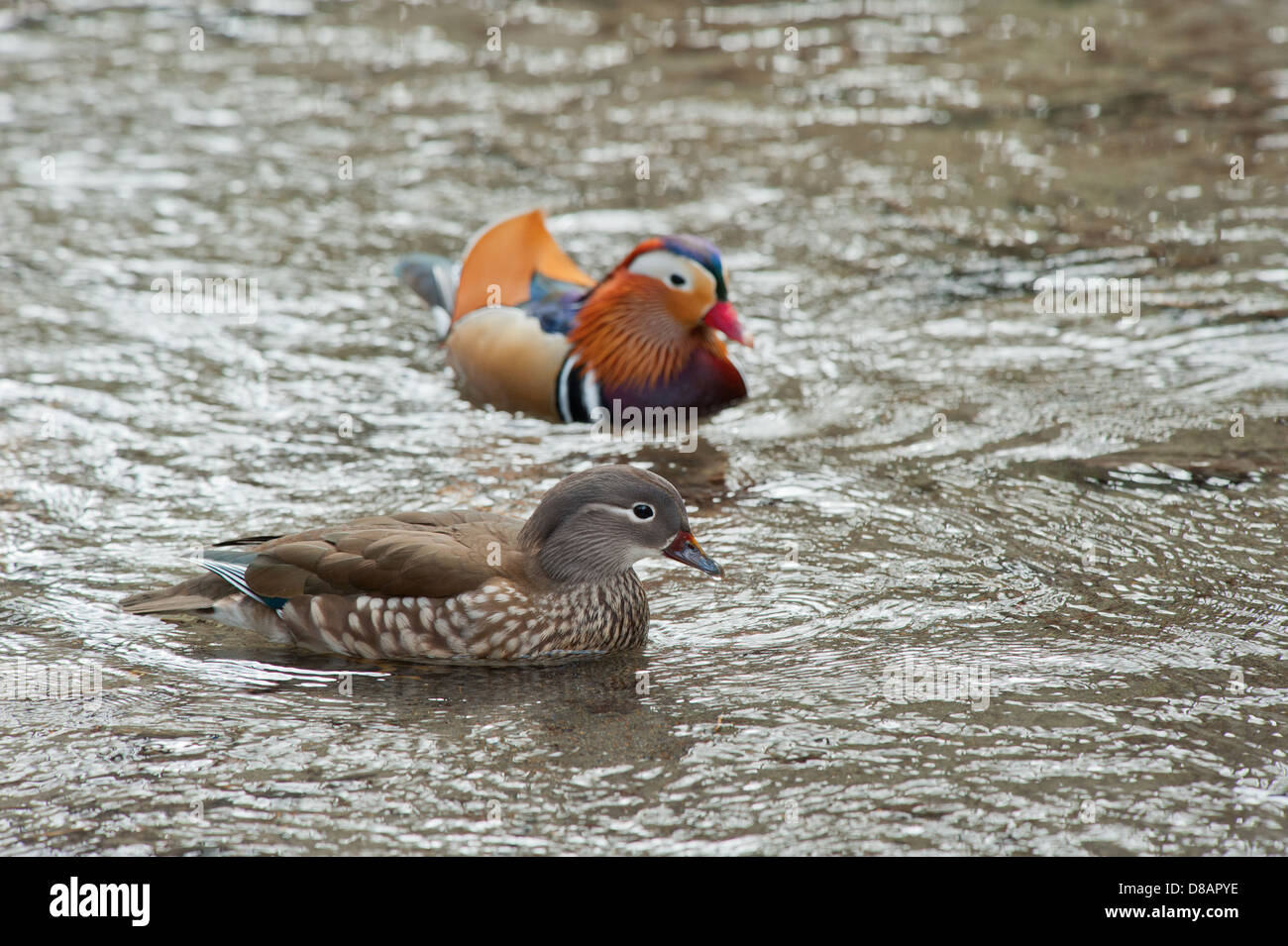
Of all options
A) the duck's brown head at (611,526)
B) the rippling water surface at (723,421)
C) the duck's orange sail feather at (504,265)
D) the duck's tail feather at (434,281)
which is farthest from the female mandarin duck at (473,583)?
the duck's tail feather at (434,281)

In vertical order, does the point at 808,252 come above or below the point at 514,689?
above

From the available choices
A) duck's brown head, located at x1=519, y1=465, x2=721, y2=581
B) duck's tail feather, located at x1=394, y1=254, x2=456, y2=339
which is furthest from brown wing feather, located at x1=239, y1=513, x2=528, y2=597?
duck's tail feather, located at x1=394, y1=254, x2=456, y2=339

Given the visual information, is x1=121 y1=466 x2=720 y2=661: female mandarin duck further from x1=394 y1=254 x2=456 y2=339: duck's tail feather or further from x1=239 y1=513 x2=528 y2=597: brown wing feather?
x1=394 y1=254 x2=456 y2=339: duck's tail feather

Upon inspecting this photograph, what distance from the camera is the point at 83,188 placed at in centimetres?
911

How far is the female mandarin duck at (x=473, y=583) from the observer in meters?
4.51

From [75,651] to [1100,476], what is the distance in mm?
3655

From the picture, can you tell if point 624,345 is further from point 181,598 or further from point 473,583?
point 181,598

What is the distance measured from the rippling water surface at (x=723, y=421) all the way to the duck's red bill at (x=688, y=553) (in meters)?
0.24

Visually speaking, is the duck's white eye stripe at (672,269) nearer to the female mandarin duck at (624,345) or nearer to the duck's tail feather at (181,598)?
the female mandarin duck at (624,345)

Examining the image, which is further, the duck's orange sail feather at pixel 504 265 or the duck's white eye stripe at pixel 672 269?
the duck's orange sail feather at pixel 504 265

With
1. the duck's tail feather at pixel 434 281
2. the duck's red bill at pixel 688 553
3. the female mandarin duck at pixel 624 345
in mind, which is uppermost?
the duck's tail feather at pixel 434 281

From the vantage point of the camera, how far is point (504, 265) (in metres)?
7.23
